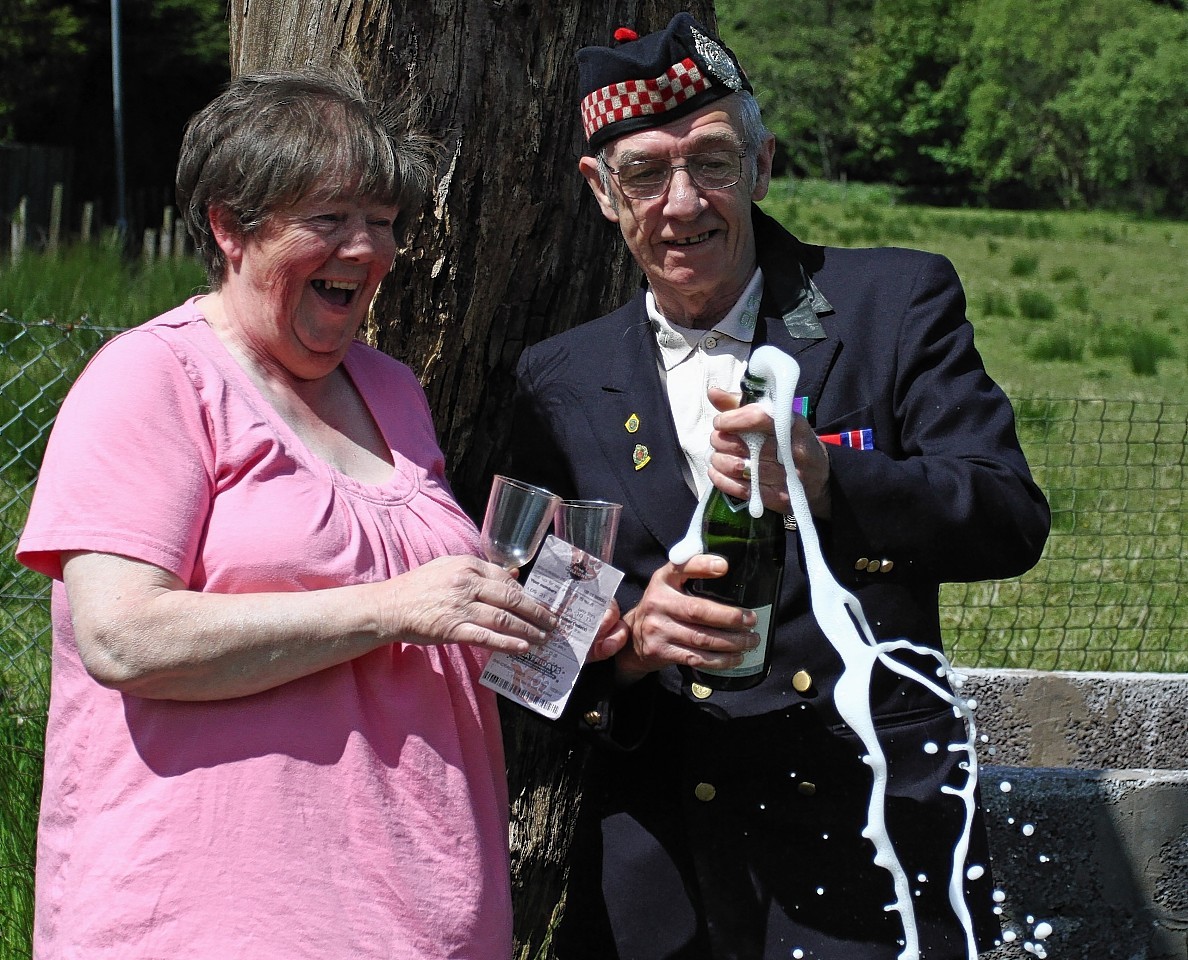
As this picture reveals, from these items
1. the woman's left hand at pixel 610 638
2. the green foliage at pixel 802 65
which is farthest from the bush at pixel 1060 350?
the green foliage at pixel 802 65

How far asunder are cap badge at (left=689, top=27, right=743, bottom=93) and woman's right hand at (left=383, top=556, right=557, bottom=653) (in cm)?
104

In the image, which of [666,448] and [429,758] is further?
[666,448]

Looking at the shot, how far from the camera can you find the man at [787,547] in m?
2.35

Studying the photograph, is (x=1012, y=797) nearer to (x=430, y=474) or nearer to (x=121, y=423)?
(x=430, y=474)

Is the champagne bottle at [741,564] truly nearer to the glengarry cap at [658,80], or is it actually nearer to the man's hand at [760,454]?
the man's hand at [760,454]

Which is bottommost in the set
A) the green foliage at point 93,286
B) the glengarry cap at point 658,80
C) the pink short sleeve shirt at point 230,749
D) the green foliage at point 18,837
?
the green foliage at point 93,286

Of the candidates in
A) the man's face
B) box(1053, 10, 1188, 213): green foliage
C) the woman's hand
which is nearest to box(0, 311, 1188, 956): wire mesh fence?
the woman's hand

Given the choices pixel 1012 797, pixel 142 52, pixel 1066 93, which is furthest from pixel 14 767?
pixel 1066 93

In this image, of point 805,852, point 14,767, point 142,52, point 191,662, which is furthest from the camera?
point 142,52

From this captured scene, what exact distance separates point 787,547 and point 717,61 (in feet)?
2.96

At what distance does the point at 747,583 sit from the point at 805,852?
487 millimetres

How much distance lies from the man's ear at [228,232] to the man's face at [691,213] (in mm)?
731

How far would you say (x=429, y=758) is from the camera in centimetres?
219

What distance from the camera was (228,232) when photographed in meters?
2.31
